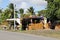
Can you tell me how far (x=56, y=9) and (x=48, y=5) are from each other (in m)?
2.33

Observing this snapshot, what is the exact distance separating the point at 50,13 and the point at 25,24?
11.8 metres

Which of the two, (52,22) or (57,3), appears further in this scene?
(52,22)

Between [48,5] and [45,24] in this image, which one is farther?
[45,24]

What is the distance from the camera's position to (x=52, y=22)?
4981cm

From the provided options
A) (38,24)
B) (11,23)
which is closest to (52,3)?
(38,24)

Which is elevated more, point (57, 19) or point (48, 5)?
point (48, 5)

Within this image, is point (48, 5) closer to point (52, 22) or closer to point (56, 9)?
point (56, 9)

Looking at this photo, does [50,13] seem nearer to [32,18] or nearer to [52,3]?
[52,3]

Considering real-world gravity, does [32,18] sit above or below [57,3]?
below

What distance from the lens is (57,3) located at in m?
42.2

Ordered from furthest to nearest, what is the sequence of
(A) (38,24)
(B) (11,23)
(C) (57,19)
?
1. (B) (11,23)
2. (A) (38,24)
3. (C) (57,19)

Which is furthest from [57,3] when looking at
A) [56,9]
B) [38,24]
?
[38,24]

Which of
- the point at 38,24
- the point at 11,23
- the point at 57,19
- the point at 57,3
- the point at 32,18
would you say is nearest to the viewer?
the point at 57,3

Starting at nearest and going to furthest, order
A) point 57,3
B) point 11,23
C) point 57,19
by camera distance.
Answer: point 57,3 → point 57,19 → point 11,23
